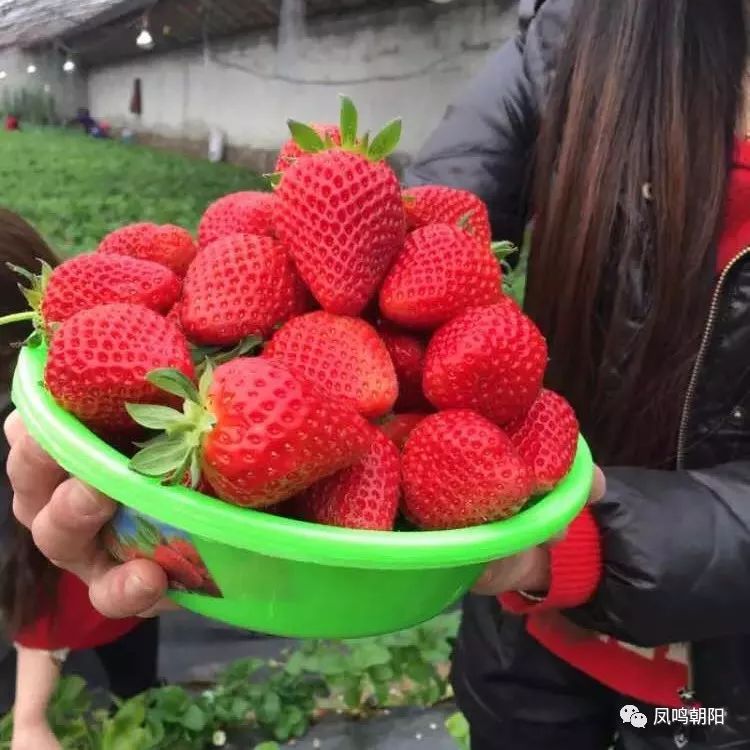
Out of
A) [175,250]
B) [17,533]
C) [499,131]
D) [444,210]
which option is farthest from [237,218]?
[17,533]

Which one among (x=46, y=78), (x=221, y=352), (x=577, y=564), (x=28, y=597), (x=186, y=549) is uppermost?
(x=46, y=78)

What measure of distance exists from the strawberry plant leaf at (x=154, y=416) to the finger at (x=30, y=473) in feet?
0.39

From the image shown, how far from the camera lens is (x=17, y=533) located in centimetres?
111

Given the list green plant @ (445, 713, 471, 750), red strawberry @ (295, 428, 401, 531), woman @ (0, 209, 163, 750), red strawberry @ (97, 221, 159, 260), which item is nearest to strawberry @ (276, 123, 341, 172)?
red strawberry @ (97, 221, 159, 260)

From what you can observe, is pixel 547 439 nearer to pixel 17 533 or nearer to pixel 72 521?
pixel 72 521

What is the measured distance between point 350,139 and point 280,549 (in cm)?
28

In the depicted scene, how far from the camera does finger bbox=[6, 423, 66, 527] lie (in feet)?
1.74

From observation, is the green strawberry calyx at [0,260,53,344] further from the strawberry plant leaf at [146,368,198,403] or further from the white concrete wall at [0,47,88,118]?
the white concrete wall at [0,47,88,118]

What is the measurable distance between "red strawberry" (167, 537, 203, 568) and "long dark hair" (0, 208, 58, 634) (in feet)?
2.19

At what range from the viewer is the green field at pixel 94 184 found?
4.32 feet

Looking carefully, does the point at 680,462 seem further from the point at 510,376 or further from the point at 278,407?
the point at 278,407

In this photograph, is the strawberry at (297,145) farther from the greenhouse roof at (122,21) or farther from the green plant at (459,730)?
the green plant at (459,730)

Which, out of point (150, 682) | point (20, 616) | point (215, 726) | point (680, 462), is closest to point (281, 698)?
point (215, 726)

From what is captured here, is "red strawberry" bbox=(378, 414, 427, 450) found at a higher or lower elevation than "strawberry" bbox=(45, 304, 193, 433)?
lower
